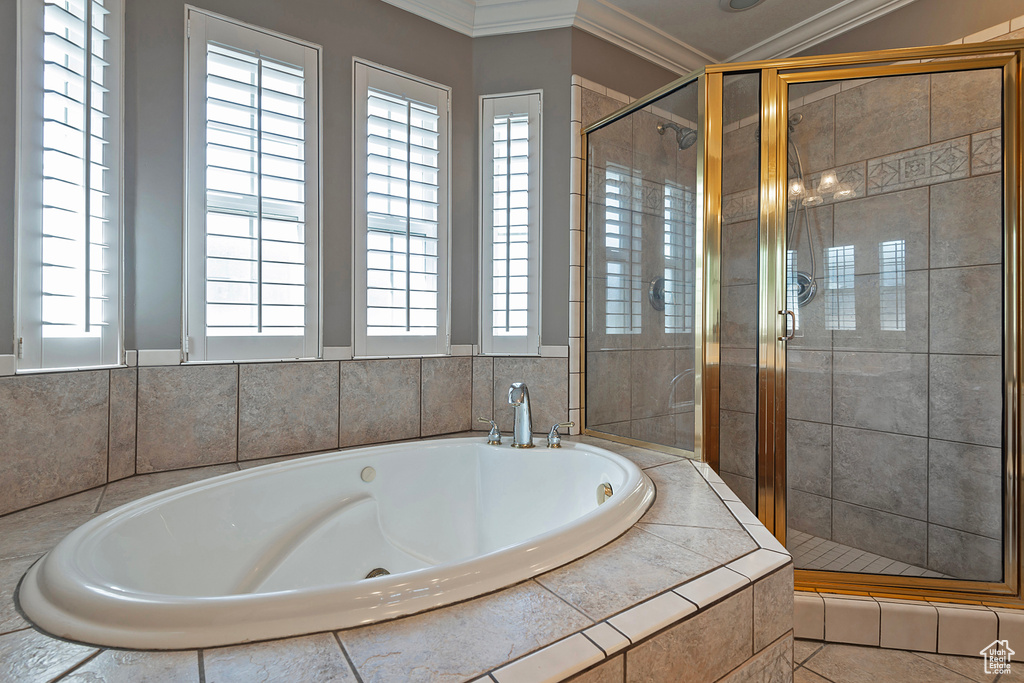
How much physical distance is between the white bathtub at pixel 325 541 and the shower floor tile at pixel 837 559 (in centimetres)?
74

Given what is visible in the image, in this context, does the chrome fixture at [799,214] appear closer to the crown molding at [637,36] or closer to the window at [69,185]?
the crown molding at [637,36]

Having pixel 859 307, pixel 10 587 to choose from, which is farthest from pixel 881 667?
pixel 10 587

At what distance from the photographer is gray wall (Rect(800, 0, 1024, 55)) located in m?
1.85

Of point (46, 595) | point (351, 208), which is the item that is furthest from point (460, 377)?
point (46, 595)

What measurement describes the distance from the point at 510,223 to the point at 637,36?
107 cm

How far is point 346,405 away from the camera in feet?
6.28

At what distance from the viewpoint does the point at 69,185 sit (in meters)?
1.32

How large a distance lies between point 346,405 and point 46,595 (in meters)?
1.16

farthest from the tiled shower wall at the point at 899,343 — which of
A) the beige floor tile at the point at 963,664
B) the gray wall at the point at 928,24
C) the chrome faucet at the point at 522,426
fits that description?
the chrome faucet at the point at 522,426

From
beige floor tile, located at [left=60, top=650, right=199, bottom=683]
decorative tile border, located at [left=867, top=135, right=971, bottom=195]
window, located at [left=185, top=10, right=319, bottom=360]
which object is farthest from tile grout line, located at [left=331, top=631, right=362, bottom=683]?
decorative tile border, located at [left=867, top=135, right=971, bottom=195]

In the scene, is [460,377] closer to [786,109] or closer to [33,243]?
[33,243]

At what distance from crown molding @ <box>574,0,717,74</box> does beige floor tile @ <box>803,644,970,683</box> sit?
2.48 m

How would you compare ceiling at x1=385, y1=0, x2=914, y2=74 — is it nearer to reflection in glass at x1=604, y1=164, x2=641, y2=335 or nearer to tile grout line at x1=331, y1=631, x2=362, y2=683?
reflection in glass at x1=604, y1=164, x2=641, y2=335

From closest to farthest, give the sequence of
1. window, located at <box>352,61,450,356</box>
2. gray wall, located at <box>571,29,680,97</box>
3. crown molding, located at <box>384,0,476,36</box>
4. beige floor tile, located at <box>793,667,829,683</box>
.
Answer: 1. beige floor tile, located at <box>793,667,829,683</box>
2. window, located at <box>352,61,450,356</box>
3. crown molding, located at <box>384,0,476,36</box>
4. gray wall, located at <box>571,29,680,97</box>
